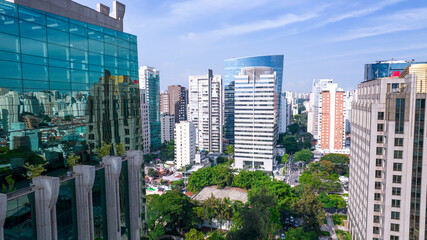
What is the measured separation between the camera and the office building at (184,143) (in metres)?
85.7

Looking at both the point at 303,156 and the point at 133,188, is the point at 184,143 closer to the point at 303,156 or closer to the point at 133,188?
the point at 303,156

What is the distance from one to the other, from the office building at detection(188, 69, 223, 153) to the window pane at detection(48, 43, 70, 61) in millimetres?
87678

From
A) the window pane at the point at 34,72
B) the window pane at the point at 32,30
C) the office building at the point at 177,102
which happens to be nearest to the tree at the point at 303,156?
the office building at the point at 177,102

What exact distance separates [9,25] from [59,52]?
2.53 m

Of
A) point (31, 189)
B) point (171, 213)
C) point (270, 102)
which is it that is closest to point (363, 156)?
point (171, 213)

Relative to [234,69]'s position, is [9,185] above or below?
below

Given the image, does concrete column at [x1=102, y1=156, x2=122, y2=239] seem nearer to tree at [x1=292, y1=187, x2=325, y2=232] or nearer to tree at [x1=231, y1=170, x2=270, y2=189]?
tree at [x1=292, y1=187, x2=325, y2=232]

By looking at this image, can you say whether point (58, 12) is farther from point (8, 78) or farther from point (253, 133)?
point (253, 133)

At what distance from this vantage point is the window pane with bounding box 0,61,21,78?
11.1m

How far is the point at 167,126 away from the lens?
378 ft

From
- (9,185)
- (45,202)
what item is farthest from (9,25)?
(45,202)

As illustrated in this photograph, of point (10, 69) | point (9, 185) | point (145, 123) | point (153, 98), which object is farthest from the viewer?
point (153, 98)

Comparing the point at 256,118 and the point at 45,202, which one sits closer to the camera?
the point at 45,202

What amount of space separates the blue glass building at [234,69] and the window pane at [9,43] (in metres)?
102
